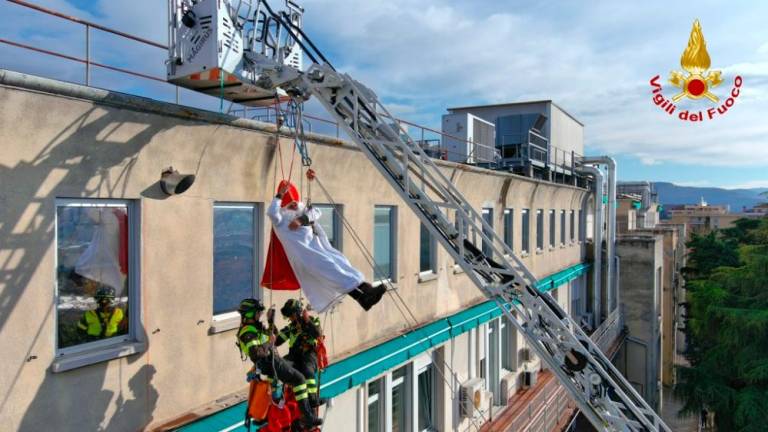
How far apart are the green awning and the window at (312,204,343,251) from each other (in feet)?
6.45

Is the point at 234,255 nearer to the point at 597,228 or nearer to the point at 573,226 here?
the point at 573,226

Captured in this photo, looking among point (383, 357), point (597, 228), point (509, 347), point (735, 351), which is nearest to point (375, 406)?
point (383, 357)

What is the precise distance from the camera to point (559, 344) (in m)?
7.10

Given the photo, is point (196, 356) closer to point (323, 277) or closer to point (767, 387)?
point (323, 277)

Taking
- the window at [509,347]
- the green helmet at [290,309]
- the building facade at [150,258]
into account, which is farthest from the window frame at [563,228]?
the green helmet at [290,309]

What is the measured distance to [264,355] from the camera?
19.6 ft

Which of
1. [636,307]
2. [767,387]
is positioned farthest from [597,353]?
[636,307]

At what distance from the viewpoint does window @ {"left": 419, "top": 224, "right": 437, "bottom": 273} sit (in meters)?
12.6

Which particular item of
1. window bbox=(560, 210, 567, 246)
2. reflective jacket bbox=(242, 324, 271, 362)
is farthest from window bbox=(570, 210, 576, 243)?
reflective jacket bbox=(242, 324, 271, 362)

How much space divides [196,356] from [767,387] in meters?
21.0

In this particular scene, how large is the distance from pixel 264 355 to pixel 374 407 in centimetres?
537

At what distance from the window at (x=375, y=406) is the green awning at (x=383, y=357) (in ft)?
2.40

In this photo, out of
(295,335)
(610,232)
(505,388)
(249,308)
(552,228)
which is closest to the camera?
(249,308)

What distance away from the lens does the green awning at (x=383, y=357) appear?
6.98 m
